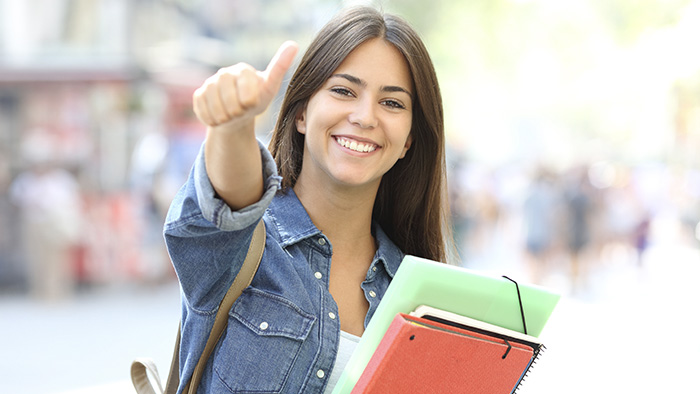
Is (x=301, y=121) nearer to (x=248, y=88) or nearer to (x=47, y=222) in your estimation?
(x=248, y=88)

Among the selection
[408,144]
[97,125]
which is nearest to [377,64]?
[408,144]

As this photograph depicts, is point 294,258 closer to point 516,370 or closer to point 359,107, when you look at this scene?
point 359,107

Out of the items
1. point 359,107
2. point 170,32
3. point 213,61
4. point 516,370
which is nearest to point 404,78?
point 359,107

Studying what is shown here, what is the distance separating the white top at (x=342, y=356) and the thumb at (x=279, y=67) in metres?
0.75

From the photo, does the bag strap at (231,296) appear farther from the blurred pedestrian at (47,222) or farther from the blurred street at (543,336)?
the blurred pedestrian at (47,222)

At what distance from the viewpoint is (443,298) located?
1.63m

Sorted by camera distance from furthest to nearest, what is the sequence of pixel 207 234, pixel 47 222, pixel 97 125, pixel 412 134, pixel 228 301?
pixel 97 125 → pixel 47 222 → pixel 412 134 → pixel 228 301 → pixel 207 234

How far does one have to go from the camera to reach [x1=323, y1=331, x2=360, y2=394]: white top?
189 cm

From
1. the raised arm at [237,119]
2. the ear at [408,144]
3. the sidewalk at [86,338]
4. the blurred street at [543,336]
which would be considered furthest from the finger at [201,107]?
the sidewalk at [86,338]

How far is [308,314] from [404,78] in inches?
24.5

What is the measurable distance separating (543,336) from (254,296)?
23.3 feet

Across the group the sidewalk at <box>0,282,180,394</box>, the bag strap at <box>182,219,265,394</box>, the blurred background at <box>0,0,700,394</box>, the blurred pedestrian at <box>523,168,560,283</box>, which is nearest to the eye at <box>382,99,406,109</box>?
the bag strap at <box>182,219,265,394</box>

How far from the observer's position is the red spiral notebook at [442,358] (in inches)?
62.2

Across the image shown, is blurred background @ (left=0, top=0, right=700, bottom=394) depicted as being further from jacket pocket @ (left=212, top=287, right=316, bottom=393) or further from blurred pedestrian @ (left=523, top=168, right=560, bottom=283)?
jacket pocket @ (left=212, top=287, right=316, bottom=393)
